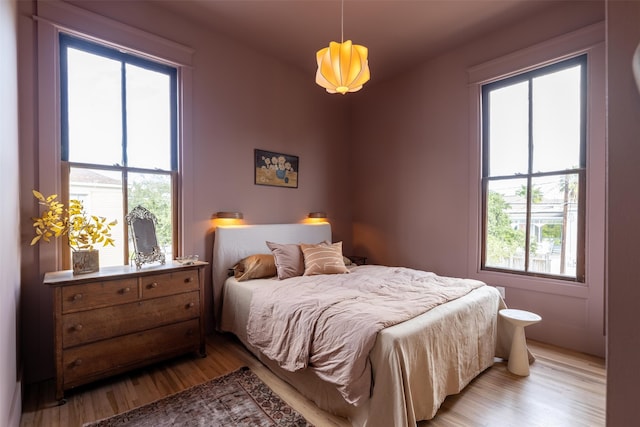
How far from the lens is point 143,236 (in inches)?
102

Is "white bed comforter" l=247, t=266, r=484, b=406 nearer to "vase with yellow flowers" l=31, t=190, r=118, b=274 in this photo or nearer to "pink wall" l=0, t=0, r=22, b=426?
"vase with yellow flowers" l=31, t=190, r=118, b=274

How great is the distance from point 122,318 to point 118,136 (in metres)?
1.64

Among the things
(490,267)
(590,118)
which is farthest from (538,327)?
(590,118)

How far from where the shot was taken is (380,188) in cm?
440

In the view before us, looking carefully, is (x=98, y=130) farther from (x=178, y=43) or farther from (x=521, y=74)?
(x=521, y=74)

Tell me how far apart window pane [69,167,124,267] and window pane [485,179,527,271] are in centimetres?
388

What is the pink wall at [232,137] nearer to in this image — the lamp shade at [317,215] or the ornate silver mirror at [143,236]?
the lamp shade at [317,215]

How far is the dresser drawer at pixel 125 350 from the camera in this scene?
6.60 feet

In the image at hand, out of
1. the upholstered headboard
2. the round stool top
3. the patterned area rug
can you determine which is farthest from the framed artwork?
the round stool top

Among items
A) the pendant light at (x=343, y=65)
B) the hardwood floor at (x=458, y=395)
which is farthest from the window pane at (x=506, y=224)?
the pendant light at (x=343, y=65)

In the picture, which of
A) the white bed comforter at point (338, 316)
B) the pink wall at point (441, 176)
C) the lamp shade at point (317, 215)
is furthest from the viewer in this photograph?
the lamp shade at point (317, 215)

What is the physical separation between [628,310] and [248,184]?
3.36 meters

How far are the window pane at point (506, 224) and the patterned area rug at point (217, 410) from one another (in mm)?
2749

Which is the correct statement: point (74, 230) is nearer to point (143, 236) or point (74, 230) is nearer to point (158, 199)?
point (143, 236)
